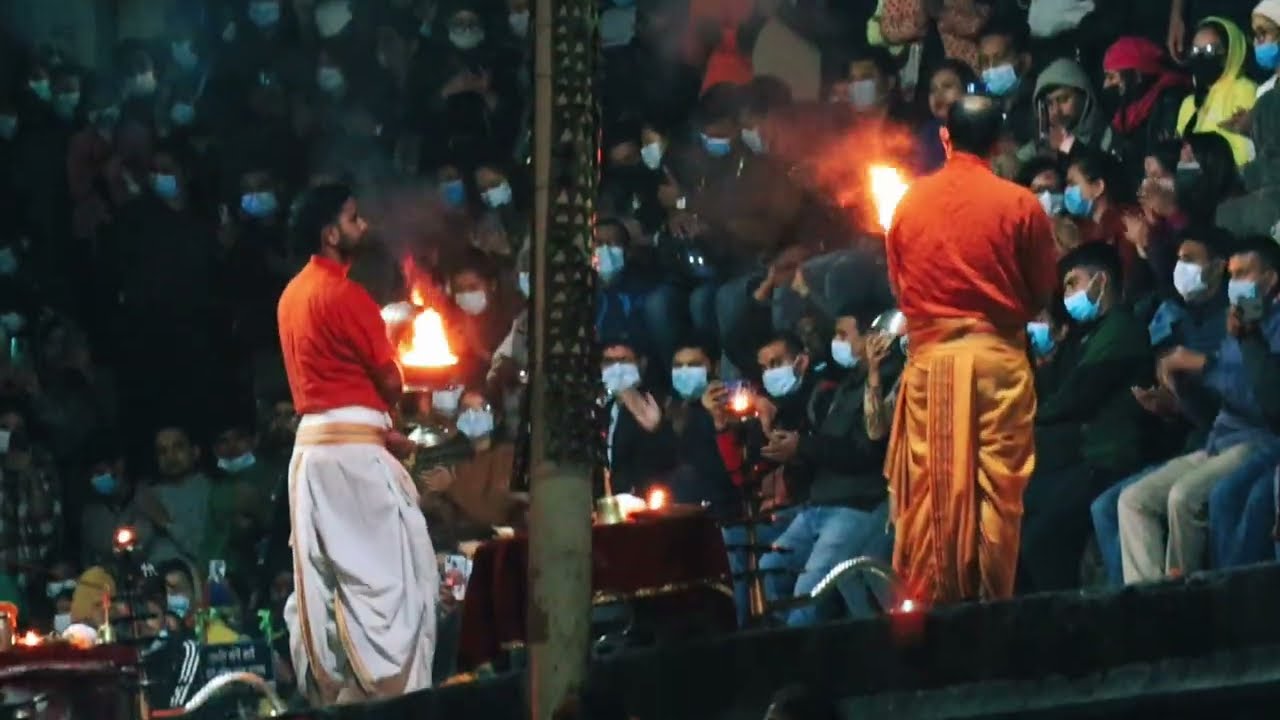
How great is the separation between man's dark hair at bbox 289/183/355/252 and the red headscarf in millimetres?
3968

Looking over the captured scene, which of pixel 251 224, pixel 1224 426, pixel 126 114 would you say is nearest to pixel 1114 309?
pixel 1224 426

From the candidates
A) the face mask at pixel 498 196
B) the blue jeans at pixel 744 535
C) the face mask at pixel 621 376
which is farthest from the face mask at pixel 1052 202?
the face mask at pixel 498 196

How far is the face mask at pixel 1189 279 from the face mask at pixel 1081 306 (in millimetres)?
395

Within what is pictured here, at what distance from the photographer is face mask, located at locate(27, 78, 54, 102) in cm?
2094

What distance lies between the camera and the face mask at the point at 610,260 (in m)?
15.8

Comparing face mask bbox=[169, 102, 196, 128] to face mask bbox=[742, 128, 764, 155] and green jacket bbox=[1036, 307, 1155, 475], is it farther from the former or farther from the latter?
green jacket bbox=[1036, 307, 1155, 475]

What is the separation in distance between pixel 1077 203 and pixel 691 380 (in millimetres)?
2431

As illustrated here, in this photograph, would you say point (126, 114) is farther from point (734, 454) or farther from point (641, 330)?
point (734, 454)

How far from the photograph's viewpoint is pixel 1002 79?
1447cm

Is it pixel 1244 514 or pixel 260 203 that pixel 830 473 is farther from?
pixel 260 203

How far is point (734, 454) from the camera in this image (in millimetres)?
14367

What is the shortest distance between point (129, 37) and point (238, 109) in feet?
6.44

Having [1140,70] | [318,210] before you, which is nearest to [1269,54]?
[1140,70]

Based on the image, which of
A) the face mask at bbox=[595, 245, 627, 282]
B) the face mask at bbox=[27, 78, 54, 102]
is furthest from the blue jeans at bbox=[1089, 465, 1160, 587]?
the face mask at bbox=[27, 78, 54, 102]
